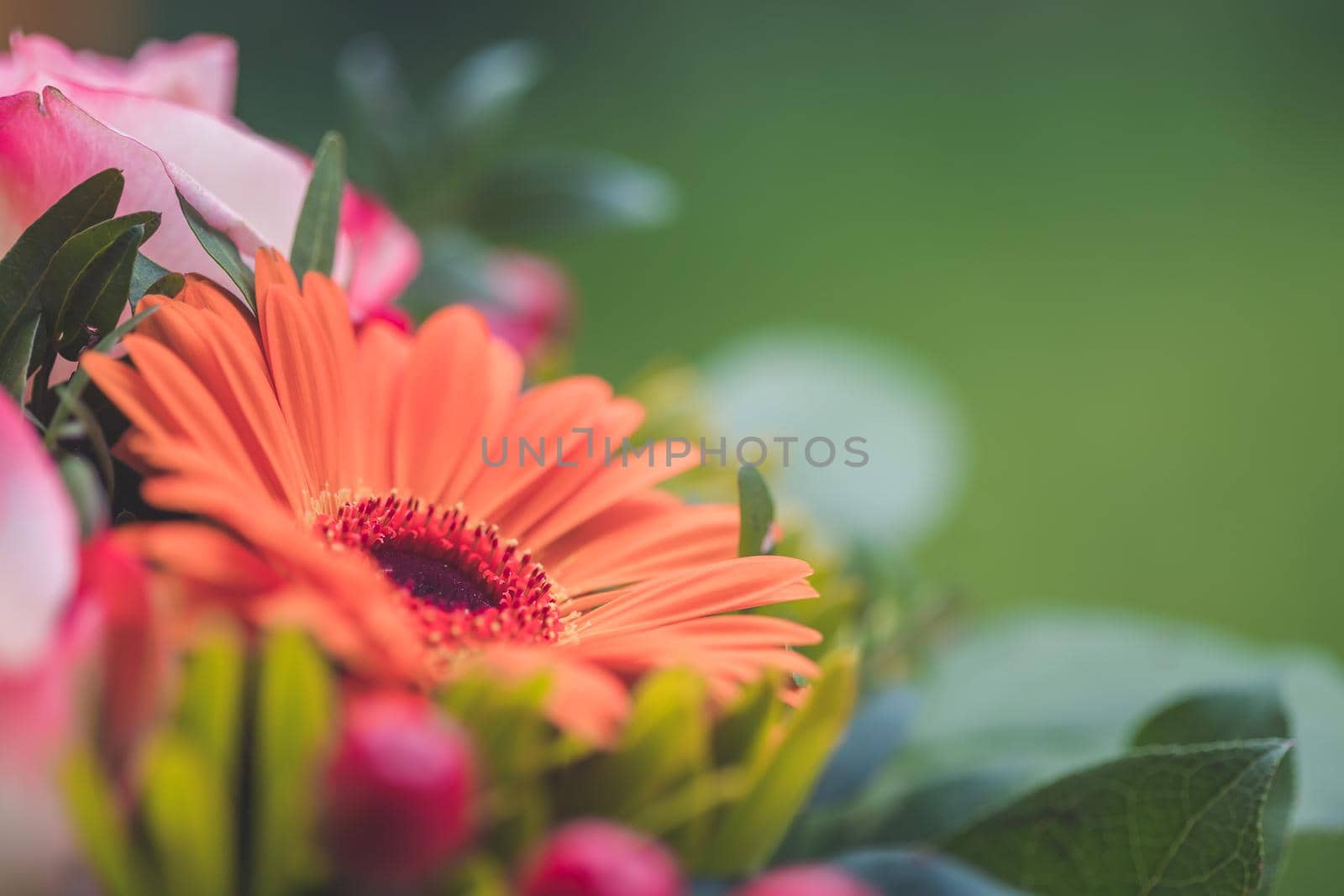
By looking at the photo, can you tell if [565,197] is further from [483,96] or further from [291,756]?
[291,756]

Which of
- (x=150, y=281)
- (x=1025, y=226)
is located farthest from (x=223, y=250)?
(x=1025, y=226)

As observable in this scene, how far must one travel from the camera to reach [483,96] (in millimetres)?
563

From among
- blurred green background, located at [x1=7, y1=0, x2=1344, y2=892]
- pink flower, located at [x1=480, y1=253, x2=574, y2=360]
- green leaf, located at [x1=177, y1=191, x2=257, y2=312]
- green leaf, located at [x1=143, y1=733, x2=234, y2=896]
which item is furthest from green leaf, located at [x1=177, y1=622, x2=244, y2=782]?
blurred green background, located at [x1=7, y1=0, x2=1344, y2=892]

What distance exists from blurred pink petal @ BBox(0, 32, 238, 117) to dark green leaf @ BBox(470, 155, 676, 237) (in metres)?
0.21

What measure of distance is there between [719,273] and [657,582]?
61.7 inches

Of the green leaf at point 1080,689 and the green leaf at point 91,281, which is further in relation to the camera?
the green leaf at point 1080,689

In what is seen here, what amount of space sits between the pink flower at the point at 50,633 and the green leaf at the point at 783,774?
0.09 m

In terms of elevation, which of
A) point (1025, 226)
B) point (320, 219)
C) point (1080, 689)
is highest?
point (1025, 226)

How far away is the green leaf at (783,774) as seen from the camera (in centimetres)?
20

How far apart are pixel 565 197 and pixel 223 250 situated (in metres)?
0.30

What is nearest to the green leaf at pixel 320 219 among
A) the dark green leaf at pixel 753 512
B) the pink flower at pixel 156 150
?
the pink flower at pixel 156 150

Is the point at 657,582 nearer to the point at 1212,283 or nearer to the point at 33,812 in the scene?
the point at 33,812

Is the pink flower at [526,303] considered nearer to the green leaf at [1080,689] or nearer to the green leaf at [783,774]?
the green leaf at [1080,689]

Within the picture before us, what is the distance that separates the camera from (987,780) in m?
0.30
